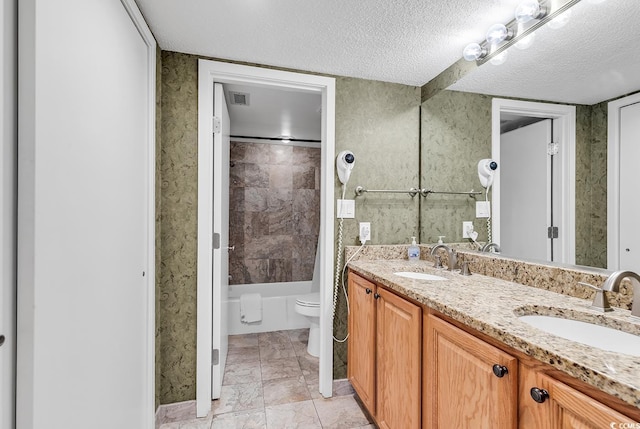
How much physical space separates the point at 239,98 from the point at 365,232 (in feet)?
5.04

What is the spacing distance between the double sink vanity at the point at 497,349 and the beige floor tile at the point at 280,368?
718mm

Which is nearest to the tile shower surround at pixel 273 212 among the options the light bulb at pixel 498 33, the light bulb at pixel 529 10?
the light bulb at pixel 498 33

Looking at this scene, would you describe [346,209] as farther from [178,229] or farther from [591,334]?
[591,334]

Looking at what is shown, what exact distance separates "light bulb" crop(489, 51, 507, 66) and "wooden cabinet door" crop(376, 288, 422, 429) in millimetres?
1284

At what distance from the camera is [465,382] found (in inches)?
35.9

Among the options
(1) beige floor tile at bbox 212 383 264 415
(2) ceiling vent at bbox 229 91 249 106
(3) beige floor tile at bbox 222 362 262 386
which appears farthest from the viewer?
(2) ceiling vent at bbox 229 91 249 106

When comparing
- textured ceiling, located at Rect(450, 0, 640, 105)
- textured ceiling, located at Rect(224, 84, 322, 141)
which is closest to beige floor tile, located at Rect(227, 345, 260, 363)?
textured ceiling, located at Rect(224, 84, 322, 141)

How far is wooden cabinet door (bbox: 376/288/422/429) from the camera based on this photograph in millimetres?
1176

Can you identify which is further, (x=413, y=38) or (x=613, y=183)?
(x=413, y=38)

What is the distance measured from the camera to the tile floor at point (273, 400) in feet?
5.55

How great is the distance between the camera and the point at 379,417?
4.91ft

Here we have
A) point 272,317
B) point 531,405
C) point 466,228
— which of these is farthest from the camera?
point 272,317

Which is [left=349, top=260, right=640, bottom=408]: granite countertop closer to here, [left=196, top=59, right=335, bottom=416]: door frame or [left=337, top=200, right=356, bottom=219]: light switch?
[left=337, top=200, right=356, bottom=219]: light switch

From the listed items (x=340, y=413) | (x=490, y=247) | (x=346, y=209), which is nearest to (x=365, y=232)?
(x=346, y=209)
